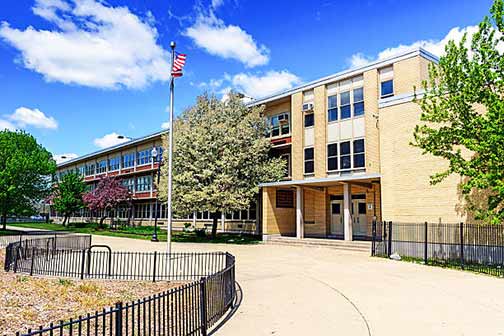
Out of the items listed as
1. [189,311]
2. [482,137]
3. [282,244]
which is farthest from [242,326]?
[282,244]

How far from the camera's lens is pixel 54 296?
1085 cm

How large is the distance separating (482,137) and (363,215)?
12878 mm

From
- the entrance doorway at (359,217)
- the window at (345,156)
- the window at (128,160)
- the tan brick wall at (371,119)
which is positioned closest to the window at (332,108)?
the window at (345,156)

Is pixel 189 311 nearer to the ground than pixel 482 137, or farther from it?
nearer to the ground

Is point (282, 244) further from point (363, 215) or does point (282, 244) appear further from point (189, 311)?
point (189, 311)

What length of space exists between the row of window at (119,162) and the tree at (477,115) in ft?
106

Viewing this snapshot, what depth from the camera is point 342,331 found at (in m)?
7.61

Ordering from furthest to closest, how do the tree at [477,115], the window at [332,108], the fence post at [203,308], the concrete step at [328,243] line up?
the window at [332,108], the concrete step at [328,243], the tree at [477,115], the fence post at [203,308]

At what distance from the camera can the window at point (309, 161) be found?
29297mm

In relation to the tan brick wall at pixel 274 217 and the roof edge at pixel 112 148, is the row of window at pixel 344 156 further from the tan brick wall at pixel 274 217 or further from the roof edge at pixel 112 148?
the roof edge at pixel 112 148

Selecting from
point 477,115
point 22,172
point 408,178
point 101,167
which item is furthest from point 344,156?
point 101,167

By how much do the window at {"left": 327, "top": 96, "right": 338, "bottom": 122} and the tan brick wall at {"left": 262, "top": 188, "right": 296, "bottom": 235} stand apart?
619 centimetres

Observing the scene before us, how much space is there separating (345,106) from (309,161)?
14.9ft

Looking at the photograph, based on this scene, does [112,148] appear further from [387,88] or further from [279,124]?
[387,88]
